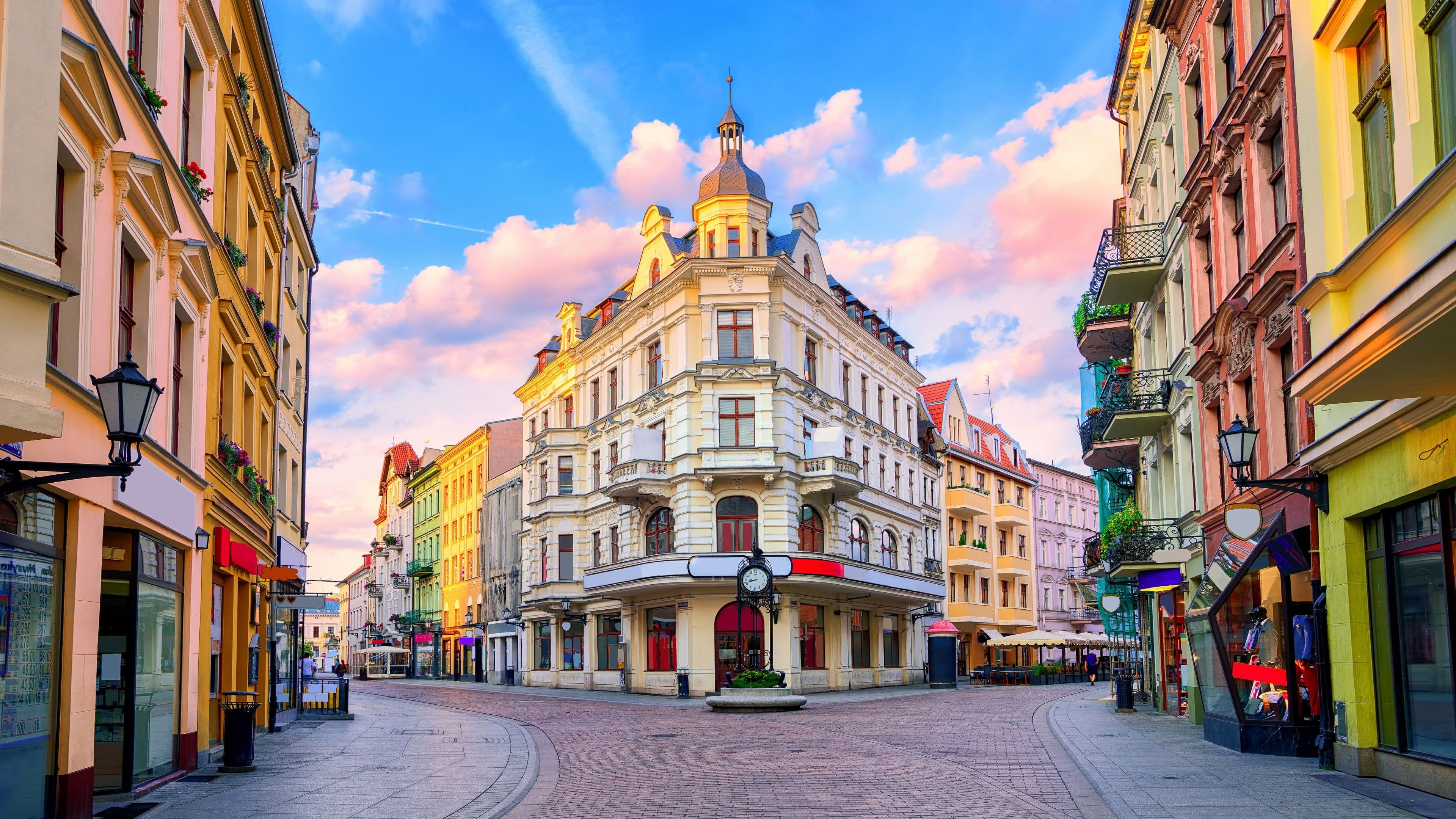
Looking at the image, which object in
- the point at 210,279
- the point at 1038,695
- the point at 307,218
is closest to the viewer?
the point at 210,279

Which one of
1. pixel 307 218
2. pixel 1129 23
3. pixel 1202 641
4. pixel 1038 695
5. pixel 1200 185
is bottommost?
pixel 1038 695

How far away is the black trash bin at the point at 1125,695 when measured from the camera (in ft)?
90.3

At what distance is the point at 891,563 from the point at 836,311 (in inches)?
434

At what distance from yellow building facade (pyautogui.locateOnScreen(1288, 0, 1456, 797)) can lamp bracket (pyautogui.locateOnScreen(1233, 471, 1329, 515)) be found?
0.40ft

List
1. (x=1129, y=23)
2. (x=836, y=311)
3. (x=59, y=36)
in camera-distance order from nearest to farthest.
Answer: (x=59, y=36), (x=1129, y=23), (x=836, y=311)

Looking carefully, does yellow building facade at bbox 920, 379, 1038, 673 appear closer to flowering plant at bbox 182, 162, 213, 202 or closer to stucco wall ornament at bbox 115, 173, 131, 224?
flowering plant at bbox 182, 162, 213, 202

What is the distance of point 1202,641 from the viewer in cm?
1847

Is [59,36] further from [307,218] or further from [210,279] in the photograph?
[307,218]

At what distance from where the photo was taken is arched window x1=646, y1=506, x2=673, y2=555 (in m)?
43.0

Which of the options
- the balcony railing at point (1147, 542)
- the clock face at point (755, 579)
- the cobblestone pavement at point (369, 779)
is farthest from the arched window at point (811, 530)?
the cobblestone pavement at point (369, 779)

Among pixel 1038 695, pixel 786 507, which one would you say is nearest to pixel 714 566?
pixel 786 507

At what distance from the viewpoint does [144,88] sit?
41.9 feet

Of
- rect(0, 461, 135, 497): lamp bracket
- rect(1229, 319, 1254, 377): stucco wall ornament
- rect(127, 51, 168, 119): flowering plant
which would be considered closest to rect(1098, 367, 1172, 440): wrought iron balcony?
rect(1229, 319, 1254, 377): stucco wall ornament

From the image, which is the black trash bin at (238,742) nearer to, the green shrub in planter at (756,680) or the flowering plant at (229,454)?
the flowering plant at (229,454)
